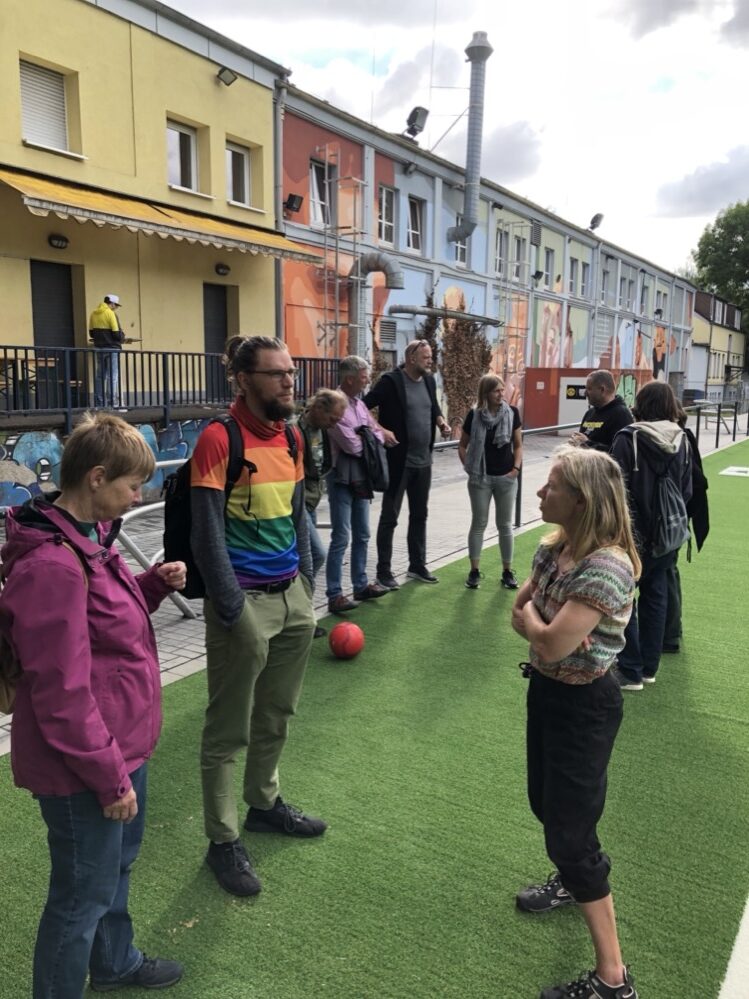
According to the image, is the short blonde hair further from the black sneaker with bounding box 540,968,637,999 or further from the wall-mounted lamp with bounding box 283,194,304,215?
A: the wall-mounted lamp with bounding box 283,194,304,215

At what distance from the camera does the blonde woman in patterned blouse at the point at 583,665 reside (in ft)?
7.38

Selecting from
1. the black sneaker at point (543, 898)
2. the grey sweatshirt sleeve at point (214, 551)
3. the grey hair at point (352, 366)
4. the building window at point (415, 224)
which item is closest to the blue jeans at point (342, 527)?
the grey hair at point (352, 366)

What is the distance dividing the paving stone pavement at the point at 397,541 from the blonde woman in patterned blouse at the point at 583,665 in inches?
121

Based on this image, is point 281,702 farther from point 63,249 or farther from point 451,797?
point 63,249

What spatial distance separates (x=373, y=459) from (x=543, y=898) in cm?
387

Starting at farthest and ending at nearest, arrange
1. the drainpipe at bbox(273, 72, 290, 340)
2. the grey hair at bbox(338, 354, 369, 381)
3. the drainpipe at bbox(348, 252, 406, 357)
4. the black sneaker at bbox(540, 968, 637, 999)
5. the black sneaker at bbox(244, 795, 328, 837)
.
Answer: the drainpipe at bbox(348, 252, 406, 357)
the drainpipe at bbox(273, 72, 290, 340)
the grey hair at bbox(338, 354, 369, 381)
the black sneaker at bbox(244, 795, 328, 837)
the black sneaker at bbox(540, 968, 637, 999)

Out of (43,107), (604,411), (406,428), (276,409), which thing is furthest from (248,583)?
(43,107)

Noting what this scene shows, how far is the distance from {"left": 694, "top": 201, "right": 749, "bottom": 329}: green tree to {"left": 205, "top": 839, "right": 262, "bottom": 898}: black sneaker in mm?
68091

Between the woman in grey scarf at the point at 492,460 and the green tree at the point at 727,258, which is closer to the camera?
the woman in grey scarf at the point at 492,460

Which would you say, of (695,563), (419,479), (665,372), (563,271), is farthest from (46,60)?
(665,372)

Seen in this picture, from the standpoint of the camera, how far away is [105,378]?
12.5 m

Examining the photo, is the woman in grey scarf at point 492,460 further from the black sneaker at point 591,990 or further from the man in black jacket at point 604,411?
the black sneaker at point 591,990

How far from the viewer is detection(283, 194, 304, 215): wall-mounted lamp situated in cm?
1744

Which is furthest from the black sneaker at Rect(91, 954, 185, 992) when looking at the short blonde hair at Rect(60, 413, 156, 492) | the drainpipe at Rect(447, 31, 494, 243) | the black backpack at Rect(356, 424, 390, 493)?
the drainpipe at Rect(447, 31, 494, 243)
